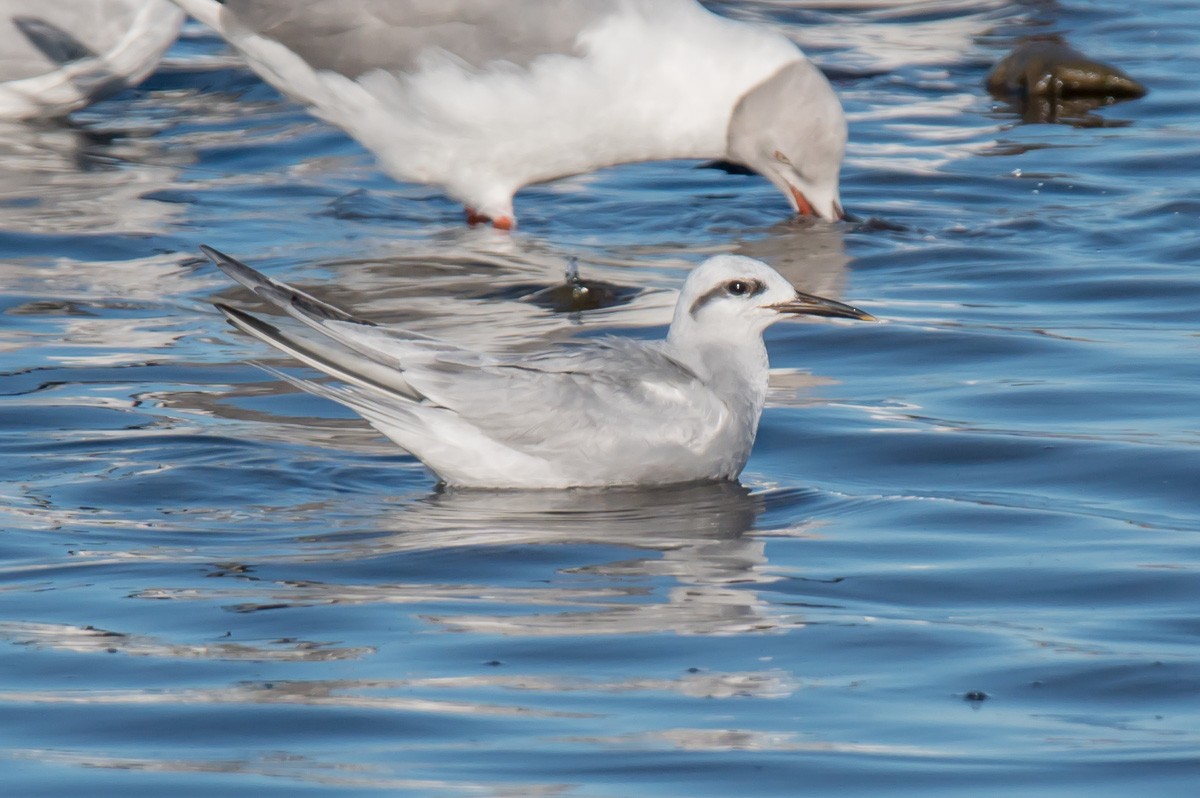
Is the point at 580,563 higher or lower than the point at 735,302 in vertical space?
lower

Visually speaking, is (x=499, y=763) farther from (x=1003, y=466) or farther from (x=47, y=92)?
(x=47, y=92)

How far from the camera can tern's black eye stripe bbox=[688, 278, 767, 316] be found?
687 cm

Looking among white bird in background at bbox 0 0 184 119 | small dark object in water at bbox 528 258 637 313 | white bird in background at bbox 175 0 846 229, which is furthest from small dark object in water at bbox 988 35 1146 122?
white bird in background at bbox 0 0 184 119

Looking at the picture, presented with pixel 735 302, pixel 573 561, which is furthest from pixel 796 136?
pixel 573 561

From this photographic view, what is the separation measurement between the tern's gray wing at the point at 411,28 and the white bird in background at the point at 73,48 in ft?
8.77

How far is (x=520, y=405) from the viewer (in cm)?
633

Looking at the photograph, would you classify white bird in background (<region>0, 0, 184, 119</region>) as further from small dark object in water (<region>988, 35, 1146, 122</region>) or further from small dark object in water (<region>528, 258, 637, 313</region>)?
small dark object in water (<region>988, 35, 1146, 122</region>)

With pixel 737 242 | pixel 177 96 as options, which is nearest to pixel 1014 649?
pixel 737 242

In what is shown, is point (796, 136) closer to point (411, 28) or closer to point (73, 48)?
point (411, 28)

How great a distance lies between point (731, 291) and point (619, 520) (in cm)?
114

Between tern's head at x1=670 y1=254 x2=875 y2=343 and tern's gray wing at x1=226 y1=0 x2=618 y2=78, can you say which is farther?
tern's gray wing at x1=226 y1=0 x2=618 y2=78

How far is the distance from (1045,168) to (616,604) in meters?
6.77

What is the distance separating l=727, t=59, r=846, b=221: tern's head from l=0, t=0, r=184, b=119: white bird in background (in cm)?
387

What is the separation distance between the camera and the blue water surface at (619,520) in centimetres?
428
